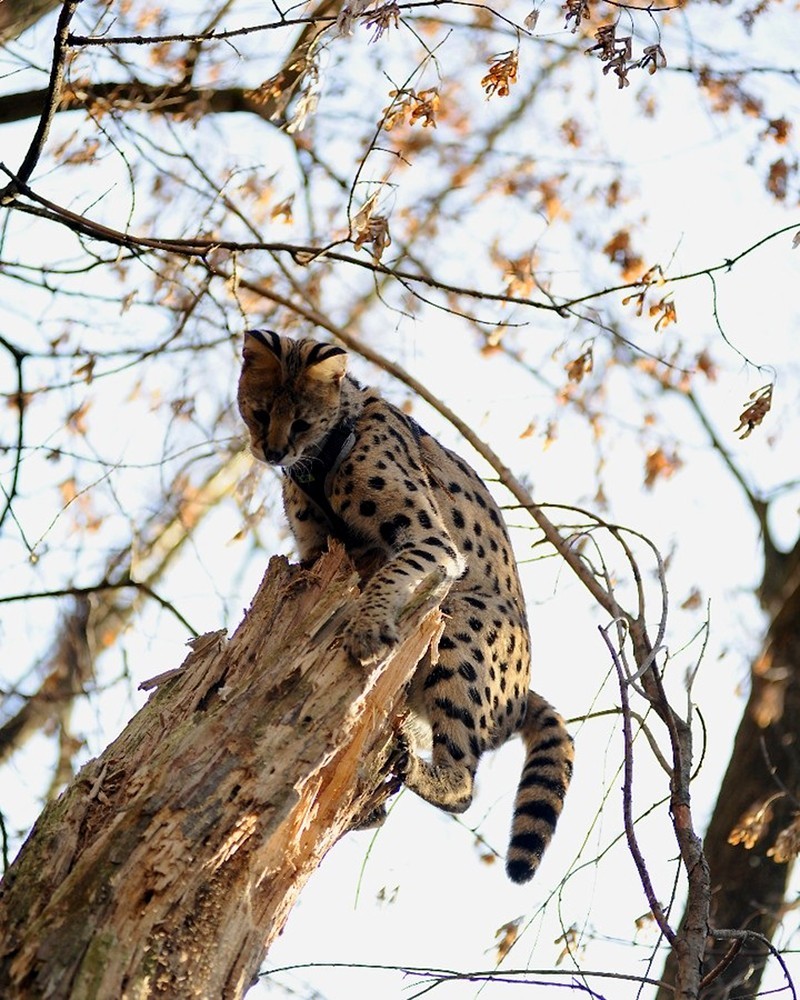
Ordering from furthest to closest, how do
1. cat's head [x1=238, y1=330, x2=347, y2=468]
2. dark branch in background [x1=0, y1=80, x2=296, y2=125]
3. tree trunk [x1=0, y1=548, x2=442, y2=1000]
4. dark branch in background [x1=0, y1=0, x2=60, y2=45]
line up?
dark branch in background [x1=0, y1=80, x2=296, y2=125]
dark branch in background [x1=0, y1=0, x2=60, y2=45]
cat's head [x1=238, y1=330, x2=347, y2=468]
tree trunk [x1=0, y1=548, x2=442, y2=1000]

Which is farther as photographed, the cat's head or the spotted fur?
the cat's head

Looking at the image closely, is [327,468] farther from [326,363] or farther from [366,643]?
[366,643]

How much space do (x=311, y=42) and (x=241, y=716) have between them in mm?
3290

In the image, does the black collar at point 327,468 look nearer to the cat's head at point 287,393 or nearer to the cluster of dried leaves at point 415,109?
the cat's head at point 287,393

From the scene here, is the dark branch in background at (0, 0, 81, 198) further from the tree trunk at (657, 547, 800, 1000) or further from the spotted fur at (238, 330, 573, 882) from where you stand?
the tree trunk at (657, 547, 800, 1000)

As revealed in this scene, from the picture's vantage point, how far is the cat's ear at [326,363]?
7.07 meters

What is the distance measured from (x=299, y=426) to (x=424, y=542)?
37.5 inches

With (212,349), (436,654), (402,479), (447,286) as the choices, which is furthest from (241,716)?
(212,349)

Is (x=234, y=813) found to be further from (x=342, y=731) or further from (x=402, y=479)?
(x=402, y=479)

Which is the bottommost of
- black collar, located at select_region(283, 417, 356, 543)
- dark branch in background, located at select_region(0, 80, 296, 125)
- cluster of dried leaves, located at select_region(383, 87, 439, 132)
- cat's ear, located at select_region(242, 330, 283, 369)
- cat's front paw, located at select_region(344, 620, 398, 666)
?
cat's front paw, located at select_region(344, 620, 398, 666)

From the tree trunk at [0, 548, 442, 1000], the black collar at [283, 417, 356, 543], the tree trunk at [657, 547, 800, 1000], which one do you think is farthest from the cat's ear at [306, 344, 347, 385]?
the tree trunk at [657, 547, 800, 1000]

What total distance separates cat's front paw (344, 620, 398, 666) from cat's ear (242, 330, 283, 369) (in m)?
2.40

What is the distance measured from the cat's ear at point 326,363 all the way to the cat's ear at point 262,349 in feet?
0.62

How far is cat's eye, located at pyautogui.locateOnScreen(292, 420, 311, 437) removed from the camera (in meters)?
7.08
